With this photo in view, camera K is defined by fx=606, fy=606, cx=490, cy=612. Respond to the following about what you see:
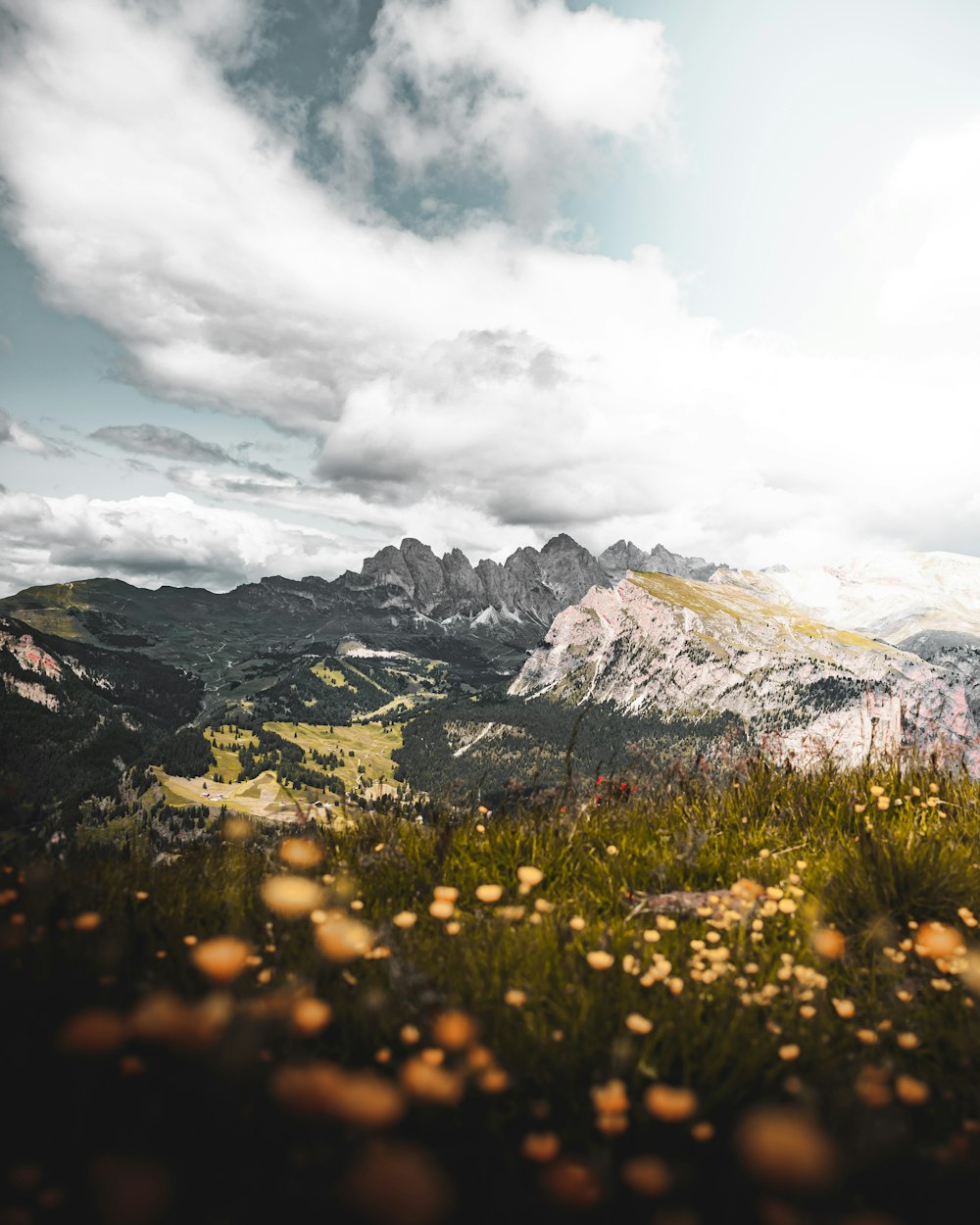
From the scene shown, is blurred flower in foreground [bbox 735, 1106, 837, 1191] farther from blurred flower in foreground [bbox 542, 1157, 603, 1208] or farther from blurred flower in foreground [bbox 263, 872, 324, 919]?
blurred flower in foreground [bbox 263, 872, 324, 919]

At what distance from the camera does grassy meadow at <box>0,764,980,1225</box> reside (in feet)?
6.20

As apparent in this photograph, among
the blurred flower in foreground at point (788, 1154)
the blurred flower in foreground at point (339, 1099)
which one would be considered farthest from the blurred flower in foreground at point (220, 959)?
the blurred flower in foreground at point (788, 1154)

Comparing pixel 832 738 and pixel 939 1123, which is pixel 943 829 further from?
pixel 939 1123

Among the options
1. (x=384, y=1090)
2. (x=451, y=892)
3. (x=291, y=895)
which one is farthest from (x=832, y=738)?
(x=384, y=1090)

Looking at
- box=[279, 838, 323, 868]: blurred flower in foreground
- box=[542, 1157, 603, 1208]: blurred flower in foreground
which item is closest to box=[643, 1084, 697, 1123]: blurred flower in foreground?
box=[542, 1157, 603, 1208]: blurred flower in foreground

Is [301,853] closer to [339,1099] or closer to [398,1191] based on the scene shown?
[339,1099]

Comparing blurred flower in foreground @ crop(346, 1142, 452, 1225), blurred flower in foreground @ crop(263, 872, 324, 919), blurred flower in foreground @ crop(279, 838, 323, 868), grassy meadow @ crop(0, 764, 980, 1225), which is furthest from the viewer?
blurred flower in foreground @ crop(279, 838, 323, 868)

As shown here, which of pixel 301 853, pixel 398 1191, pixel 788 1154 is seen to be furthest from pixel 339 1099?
pixel 301 853

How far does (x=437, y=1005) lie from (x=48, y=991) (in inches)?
81.7

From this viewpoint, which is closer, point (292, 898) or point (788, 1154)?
point (788, 1154)

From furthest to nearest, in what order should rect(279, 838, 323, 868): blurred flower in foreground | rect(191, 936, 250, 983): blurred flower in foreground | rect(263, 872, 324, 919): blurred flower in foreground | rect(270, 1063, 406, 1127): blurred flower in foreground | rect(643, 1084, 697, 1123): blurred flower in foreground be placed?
rect(279, 838, 323, 868): blurred flower in foreground < rect(263, 872, 324, 919): blurred flower in foreground < rect(191, 936, 250, 983): blurred flower in foreground < rect(643, 1084, 697, 1123): blurred flower in foreground < rect(270, 1063, 406, 1127): blurred flower in foreground

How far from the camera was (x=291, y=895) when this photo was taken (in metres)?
4.06

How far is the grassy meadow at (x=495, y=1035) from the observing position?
1.89 m

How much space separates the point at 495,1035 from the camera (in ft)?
11.2
